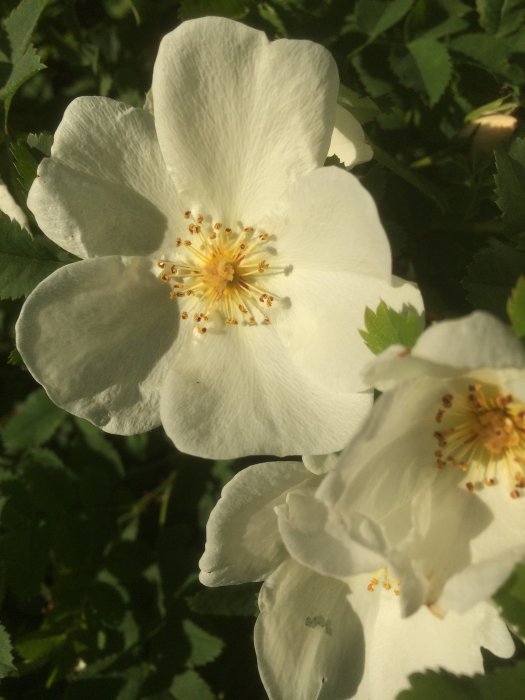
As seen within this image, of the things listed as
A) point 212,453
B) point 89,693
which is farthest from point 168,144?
point 89,693

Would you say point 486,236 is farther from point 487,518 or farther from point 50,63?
point 50,63

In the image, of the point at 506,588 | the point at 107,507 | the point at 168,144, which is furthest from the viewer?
the point at 107,507

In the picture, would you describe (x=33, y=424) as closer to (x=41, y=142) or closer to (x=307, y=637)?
(x=41, y=142)

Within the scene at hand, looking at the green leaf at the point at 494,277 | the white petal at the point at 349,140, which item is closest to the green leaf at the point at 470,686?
the green leaf at the point at 494,277

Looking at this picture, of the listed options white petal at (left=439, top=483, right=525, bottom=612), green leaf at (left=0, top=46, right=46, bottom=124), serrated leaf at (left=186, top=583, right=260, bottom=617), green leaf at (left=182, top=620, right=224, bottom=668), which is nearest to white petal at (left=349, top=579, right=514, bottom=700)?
white petal at (left=439, top=483, right=525, bottom=612)

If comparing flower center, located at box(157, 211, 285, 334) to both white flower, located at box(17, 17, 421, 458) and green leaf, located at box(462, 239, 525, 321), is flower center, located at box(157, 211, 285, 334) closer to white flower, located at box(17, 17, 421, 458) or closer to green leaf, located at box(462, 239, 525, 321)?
white flower, located at box(17, 17, 421, 458)

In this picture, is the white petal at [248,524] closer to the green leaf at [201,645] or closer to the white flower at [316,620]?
the white flower at [316,620]
